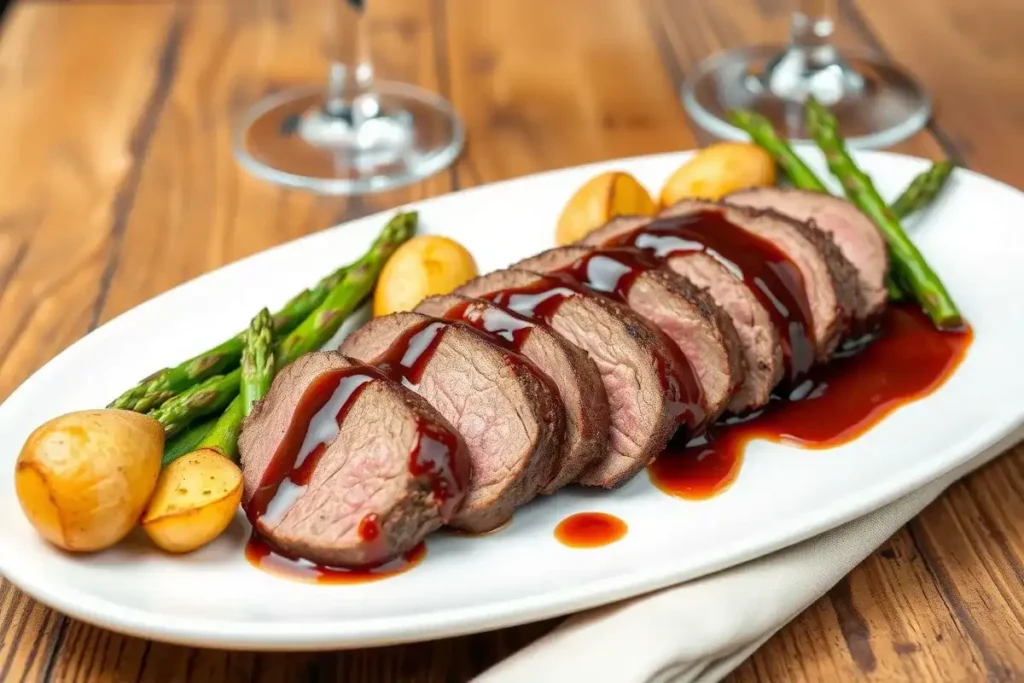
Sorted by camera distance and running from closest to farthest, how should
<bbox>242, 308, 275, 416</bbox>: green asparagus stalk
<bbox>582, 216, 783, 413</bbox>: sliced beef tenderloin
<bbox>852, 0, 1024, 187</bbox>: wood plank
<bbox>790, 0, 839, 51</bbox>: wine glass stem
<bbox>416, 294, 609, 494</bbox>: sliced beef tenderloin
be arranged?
<bbox>416, 294, 609, 494</bbox>: sliced beef tenderloin, <bbox>242, 308, 275, 416</bbox>: green asparagus stalk, <bbox>582, 216, 783, 413</bbox>: sliced beef tenderloin, <bbox>852, 0, 1024, 187</bbox>: wood plank, <bbox>790, 0, 839, 51</bbox>: wine glass stem

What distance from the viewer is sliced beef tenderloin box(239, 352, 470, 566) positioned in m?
2.46

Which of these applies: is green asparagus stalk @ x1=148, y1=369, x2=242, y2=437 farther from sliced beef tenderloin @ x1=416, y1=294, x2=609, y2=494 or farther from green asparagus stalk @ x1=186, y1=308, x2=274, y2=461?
sliced beef tenderloin @ x1=416, y1=294, x2=609, y2=494

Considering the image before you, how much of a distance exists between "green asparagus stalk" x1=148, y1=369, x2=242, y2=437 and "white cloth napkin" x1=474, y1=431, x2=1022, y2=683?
0.96m

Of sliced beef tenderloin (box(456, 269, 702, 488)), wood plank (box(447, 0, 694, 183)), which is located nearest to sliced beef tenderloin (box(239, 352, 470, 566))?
sliced beef tenderloin (box(456, 269, 702, 488))

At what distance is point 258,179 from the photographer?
453cm

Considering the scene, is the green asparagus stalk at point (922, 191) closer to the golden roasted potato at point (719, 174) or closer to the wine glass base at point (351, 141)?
the golden roasted potato at point (719, 174)

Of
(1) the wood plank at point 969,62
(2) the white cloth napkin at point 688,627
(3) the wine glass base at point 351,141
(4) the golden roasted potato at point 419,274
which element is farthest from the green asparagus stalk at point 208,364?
(1) the wood plank at point 969,62

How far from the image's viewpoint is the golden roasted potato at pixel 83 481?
2367mm

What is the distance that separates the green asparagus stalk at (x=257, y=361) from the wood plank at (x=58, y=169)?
652mm

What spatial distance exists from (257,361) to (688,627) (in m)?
1.24

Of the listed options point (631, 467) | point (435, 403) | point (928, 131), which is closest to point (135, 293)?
point (435, 403)

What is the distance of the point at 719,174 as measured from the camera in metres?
3.85

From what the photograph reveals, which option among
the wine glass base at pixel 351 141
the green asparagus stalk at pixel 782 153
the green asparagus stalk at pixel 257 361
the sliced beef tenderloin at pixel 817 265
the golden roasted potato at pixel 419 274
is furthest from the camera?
the wine glass base at pixel 351 141

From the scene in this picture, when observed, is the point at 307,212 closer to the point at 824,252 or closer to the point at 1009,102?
the point at 824,252
